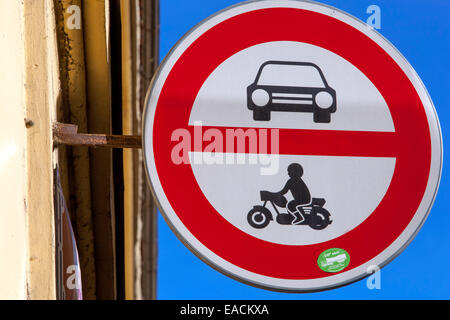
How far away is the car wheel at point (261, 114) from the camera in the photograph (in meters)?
2.41

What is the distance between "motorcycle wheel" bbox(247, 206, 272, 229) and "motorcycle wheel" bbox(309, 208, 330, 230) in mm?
134

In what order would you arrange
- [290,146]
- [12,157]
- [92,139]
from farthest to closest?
[92,139] < [290,146] < [12,157]

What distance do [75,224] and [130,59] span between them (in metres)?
0.92

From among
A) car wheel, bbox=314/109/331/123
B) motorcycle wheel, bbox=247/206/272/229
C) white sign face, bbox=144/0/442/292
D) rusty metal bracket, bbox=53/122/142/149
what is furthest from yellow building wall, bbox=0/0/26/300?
car wheel, bbox=314/109/331/123

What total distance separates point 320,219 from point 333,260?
13 cm

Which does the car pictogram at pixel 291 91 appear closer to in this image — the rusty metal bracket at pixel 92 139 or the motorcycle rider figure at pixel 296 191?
the motorcycle rider figure at pixel 296 191

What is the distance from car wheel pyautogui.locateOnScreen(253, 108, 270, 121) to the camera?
241cm

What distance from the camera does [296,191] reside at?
237 cm

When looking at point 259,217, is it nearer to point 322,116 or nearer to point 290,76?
point 322,116

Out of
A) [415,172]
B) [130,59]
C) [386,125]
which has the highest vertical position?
[130,59]

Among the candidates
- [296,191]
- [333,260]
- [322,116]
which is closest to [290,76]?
[322,116]

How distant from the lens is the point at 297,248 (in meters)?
2.33
